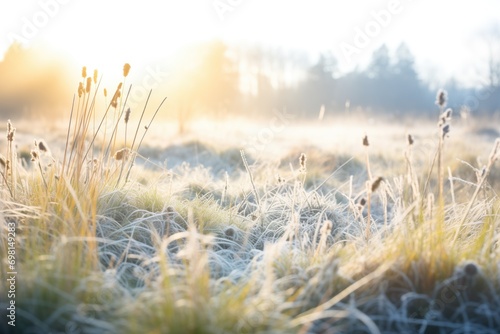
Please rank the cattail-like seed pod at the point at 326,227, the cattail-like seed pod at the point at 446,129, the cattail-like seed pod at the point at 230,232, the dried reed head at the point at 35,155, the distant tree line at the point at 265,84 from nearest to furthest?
the cattail-like seed pod at the point at 326,227 → the cattail-like seed pod at the point at 446,129 → the dried reed head at the point at 35,155 → the cattail-like seed pod at the point at 230,232 → the distant tree line at the point at 265,84

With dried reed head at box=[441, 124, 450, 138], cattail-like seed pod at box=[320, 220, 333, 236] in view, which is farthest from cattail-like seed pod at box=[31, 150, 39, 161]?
dried reed head at box=[441, 124, 450, 138]

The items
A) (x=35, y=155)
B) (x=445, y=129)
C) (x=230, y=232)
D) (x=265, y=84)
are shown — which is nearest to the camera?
(x=445, y=129)

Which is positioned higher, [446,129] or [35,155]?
[446,129]

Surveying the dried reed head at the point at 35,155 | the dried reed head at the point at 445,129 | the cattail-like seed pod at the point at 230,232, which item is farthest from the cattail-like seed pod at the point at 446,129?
the dried reed head at the point at 35,155

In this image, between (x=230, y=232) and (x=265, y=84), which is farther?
(x=265, y=84)

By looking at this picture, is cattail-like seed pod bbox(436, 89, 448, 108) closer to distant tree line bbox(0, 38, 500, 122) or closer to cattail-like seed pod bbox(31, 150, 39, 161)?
cattail-like seed pod bbox(31, 150, 39, 161)

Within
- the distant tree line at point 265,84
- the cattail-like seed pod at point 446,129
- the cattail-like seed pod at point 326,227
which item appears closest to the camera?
the cattail-like seed pod at point 326,227

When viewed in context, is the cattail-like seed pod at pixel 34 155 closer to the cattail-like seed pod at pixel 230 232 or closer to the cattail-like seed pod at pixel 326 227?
the cattail-like seed pod at pixel 230 232

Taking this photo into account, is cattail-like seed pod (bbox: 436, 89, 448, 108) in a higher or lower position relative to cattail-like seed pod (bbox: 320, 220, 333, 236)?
higher

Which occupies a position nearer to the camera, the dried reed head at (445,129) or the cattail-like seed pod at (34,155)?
the dried reed head at (445,129)

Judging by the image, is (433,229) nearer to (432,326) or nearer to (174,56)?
(432,326)

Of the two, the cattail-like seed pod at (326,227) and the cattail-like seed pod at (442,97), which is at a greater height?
the cattail-like seed pod at (442,97)

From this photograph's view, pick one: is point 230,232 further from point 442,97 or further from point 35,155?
point 442,97

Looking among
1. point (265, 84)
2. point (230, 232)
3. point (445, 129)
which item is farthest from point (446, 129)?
point (265, 84)
